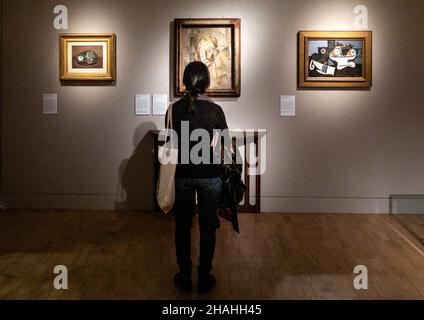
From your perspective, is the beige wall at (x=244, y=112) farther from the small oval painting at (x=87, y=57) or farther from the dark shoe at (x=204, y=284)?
the dark shoe at (x=204, y=284)

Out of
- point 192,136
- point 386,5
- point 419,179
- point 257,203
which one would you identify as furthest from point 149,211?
point 386,5

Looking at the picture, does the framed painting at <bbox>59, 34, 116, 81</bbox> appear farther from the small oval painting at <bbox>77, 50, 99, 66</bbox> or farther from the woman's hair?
the woman's hair

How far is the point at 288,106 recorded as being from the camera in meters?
6.44

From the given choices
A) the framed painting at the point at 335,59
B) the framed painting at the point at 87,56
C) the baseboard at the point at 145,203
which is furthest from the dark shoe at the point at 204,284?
the framed painting at the point at 87,56

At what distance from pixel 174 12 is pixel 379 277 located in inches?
170

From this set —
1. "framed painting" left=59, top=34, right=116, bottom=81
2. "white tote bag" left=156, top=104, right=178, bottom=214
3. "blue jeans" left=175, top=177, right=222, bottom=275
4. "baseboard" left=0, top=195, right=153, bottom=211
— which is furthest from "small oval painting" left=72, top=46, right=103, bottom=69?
"blue jeans" left=175, top=177, right=222, bottom=275

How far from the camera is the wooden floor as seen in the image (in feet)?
11.9

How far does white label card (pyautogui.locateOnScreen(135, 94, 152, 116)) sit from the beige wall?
10cm

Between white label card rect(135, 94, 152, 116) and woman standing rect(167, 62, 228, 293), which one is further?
white label card rect(135, 94, 152, 116)

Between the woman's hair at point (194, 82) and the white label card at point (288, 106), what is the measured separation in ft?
10.4

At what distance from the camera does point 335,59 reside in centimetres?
631

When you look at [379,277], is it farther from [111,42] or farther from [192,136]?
[111,42]

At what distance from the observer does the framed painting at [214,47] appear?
6309mm
